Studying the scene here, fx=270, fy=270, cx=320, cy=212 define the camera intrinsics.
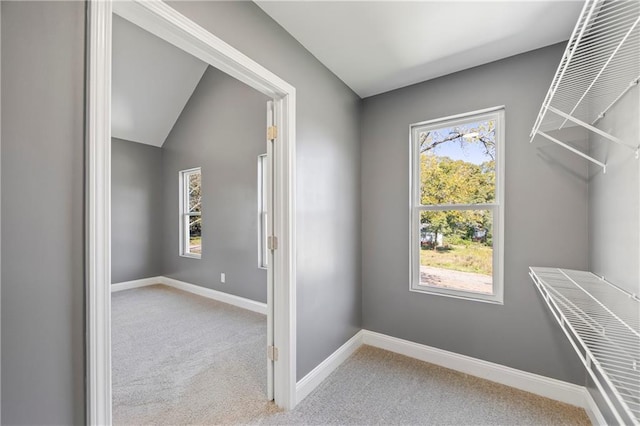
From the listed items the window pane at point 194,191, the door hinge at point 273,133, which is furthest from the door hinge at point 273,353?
the window pane at point 194,191

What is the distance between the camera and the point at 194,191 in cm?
484

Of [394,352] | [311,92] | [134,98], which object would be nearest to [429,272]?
[394,352]

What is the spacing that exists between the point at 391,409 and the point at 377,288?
3.53 ft

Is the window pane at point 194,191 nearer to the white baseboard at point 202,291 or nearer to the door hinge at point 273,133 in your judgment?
the white baseboard at point 202,291

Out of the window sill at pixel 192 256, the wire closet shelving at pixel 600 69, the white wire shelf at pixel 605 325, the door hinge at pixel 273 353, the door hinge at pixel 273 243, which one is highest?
the wire closet shelving at pixel 600 69

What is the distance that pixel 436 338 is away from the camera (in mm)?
2432

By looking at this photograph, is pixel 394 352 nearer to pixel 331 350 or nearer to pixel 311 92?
pixel 331 350

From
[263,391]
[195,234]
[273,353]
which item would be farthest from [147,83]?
[263,391]

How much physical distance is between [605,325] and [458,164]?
5.00 ft

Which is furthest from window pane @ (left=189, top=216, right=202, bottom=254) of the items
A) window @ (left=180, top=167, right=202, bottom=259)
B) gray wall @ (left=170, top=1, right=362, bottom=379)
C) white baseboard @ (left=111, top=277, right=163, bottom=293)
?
gray wall @ (left=170, top=1, right=362, bottom=379)

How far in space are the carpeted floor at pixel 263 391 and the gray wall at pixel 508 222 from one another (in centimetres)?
28

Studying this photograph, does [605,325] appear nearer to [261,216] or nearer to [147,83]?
[261,216]

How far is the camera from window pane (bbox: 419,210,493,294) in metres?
2.29

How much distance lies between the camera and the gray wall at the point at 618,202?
1.27 m
